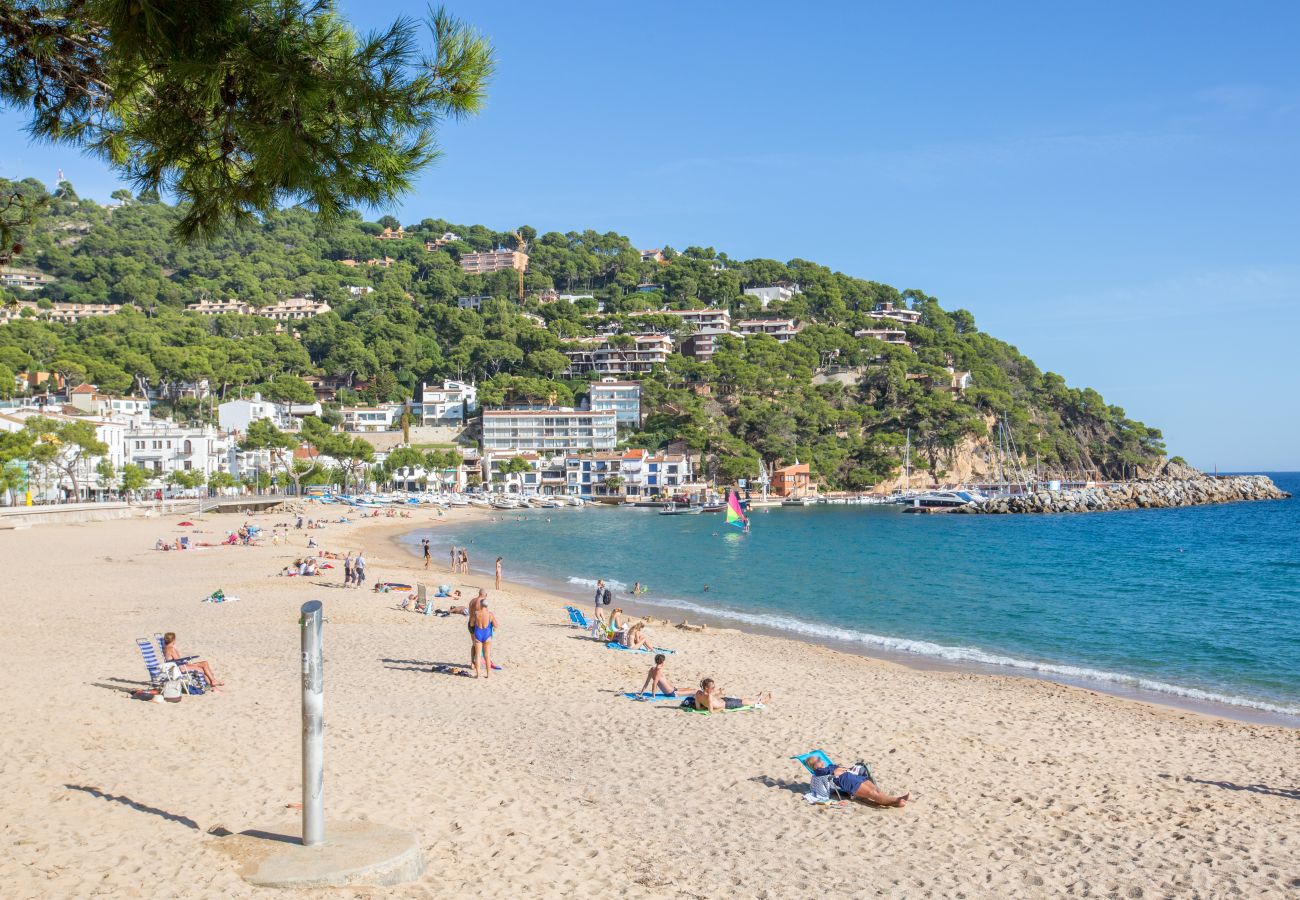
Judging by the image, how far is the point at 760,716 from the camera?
501 inches

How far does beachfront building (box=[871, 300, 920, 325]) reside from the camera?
150875 millimetres

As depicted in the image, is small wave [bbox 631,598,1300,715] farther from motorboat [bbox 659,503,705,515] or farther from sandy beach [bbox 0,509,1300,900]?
motorboat [bbox 659,503,705,515]

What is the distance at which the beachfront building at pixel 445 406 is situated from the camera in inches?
4611

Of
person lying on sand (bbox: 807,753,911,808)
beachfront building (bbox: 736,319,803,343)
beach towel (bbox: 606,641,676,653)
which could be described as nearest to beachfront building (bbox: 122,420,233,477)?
beach towel (bbox: 606,641,676,653)

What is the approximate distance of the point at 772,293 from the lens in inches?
6442

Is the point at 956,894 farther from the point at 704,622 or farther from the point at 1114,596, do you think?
the point at 1114,596

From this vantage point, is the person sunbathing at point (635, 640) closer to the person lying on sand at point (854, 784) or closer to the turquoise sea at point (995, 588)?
the turquoise sea at point (995, 588)

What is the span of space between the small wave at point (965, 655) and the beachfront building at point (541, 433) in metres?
81.9

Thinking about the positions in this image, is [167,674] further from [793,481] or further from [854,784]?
[793,481]

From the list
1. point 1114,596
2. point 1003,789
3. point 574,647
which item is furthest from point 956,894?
point 1114,596

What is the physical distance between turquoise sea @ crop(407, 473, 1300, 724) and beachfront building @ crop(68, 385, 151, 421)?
3909 centimetres

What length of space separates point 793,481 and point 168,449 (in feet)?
200

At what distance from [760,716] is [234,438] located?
87965mm

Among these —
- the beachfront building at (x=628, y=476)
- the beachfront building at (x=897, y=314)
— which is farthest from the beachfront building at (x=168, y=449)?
the beachfront building at (x=897, y=314)
